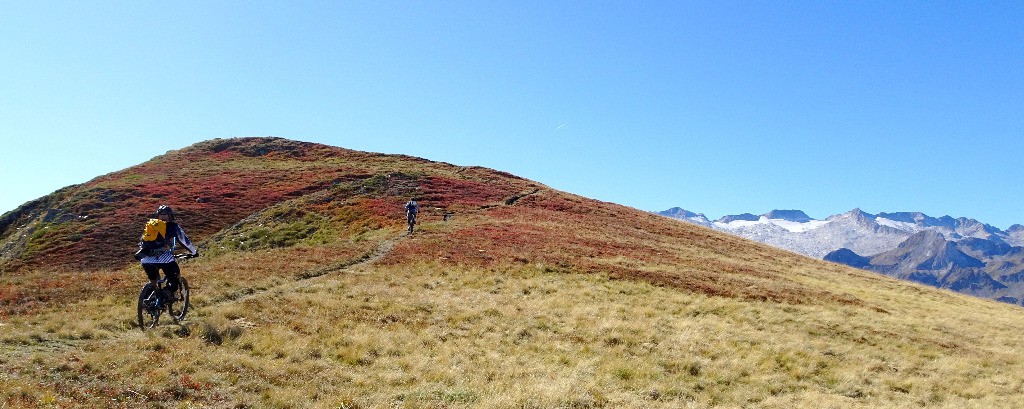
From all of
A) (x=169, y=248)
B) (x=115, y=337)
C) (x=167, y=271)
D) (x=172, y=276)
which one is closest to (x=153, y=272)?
(x=167, y=271)

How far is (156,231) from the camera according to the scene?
15.3 metres

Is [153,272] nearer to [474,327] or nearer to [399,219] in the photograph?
[474,327]

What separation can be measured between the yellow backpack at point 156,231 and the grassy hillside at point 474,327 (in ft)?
7.86

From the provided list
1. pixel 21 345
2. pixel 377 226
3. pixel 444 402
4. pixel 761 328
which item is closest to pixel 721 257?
pixel 761 328

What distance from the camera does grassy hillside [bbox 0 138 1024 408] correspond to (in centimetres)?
1248

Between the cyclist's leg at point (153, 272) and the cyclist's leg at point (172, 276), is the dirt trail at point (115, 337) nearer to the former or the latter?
the cyclist's leg at point (172, 276)

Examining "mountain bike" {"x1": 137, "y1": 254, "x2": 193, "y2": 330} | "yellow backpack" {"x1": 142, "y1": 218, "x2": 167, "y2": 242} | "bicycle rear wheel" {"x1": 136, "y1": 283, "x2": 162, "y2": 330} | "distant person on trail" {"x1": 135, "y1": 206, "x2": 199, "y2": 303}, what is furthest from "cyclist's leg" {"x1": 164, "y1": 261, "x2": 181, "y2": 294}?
"yellow backpack" {"x1": 142, "y1": 218, "x2": 167, "y2": 242}

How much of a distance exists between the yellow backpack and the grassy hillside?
240 cm

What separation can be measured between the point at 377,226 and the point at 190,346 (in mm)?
30664

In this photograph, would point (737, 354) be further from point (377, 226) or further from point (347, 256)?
point (377, 226)

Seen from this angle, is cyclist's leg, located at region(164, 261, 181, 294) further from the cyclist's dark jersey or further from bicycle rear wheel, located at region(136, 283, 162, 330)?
bicycle rear wheel, located at region(136, 283, 162, 330)

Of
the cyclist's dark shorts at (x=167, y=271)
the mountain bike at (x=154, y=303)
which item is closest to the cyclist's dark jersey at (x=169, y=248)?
the cyclist's dark shorts at (x=167, y=271)

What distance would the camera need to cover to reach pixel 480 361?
595 inches

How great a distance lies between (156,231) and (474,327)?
30.6 feet
